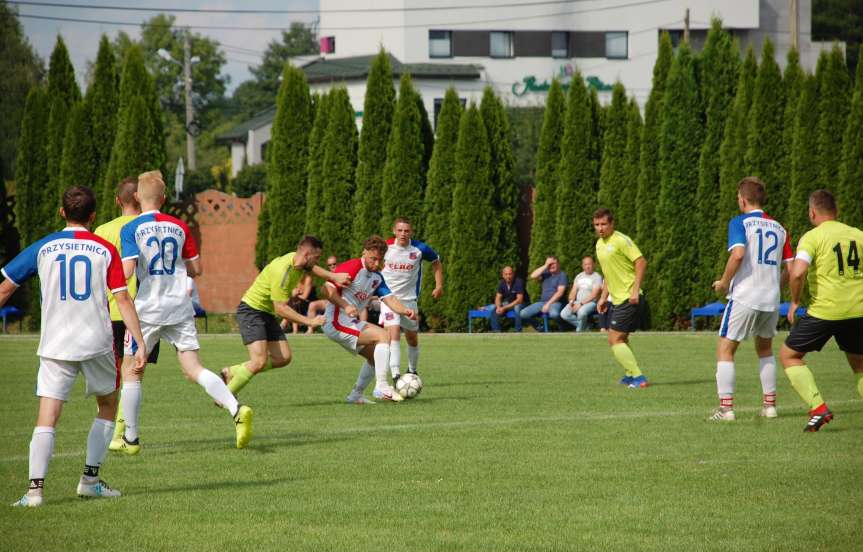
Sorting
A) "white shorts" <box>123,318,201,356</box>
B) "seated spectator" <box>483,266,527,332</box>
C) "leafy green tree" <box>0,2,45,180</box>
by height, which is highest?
"leafy green tree" <box>0,2,45,180</box>

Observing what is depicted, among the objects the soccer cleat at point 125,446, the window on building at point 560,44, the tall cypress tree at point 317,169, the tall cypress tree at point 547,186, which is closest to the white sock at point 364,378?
the soccer cleat at point 125,446

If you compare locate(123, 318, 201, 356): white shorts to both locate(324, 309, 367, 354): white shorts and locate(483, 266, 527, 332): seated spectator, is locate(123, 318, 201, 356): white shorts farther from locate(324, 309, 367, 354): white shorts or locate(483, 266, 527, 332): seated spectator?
locate(483, 266, 527, 332): seated spectator

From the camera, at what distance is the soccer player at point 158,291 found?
9891 millimetres

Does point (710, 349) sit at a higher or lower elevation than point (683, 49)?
lower

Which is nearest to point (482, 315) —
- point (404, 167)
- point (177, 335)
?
point (404, 167)

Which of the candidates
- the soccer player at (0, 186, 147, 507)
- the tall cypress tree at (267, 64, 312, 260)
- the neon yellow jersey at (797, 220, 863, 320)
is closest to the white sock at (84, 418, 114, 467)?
the soccer player at (0, 186, 147, 507)

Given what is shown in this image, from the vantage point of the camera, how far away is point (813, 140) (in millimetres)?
25797

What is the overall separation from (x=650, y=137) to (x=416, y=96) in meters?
5.48

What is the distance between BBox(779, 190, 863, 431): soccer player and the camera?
35.3 feet

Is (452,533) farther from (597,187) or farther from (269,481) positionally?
(597,187)

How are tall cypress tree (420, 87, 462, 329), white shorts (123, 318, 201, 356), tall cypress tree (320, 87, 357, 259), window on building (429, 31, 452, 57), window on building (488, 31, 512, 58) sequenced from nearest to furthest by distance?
white shorts (123, 318, 201, 356)
tall cypress tree (420, 87, 462, 329)
tall cypress tree (320, 87, 357, 259)
window on building (429, 31, 452, 57)
window on building (488, 31, 512, 58)

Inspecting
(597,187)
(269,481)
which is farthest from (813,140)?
(269,481)

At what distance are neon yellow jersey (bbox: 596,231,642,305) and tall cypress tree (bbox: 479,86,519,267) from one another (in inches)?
494

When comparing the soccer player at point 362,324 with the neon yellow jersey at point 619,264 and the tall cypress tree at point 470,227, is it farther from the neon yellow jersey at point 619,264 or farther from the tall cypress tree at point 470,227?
the tall cypress tree at point 470,227
